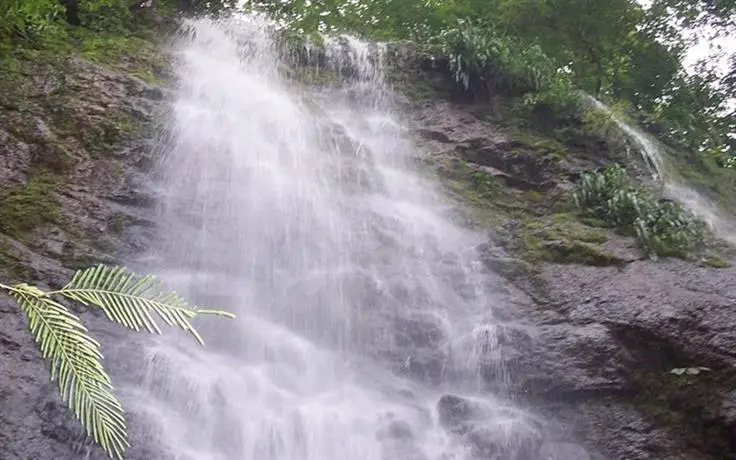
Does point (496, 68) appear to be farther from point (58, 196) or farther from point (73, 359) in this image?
point (73, 359)

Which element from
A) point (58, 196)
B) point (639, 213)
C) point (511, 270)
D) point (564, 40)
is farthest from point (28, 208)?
point (564, 40)

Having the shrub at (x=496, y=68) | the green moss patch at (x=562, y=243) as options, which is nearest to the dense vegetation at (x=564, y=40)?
the shrub at (x=496, y=68)

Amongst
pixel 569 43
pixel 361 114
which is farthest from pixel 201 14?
pixel 569 43

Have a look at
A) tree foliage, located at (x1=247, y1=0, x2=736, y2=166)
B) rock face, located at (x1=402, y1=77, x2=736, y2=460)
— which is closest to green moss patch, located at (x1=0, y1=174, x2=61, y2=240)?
rock face, located at (x1=402, y1=77, x2=736, y2=460)

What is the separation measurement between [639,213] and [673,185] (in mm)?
2519

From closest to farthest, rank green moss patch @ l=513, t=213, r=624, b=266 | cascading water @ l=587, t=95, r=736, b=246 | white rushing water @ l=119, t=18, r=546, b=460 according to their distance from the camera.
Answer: white rushing water @ l=119, t=18, r=546, b=460, green moss patch @ l=513, t=213, r=624, b=266, cascading water @ l=587, t=95, r=736, b=246

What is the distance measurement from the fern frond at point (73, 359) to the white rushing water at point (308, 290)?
396 cm

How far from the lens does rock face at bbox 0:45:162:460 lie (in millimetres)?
4883

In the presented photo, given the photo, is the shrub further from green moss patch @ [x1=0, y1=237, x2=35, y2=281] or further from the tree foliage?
green moss patch @ [x1=0, y1=237, x2=35, y2=281]

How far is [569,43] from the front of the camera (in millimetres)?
13781

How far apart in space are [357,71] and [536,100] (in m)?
2.82

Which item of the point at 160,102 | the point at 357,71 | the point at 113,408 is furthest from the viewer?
the point at 357,71

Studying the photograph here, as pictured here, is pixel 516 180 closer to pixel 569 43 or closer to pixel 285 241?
pixel 285 241

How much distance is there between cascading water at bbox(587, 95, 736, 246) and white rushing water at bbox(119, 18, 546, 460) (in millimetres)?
3336
